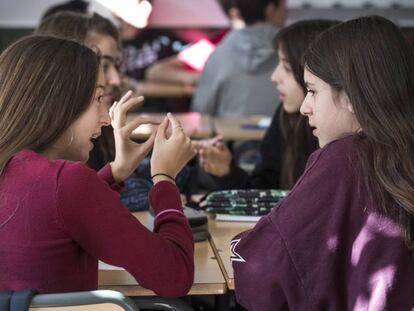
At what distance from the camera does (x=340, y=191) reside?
1.53 meters

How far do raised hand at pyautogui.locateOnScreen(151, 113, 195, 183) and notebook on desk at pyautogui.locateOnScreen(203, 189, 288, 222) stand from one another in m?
0.51

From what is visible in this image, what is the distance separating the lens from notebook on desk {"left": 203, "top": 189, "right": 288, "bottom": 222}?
7.27ft

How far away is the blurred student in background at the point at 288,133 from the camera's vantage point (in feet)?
8.52

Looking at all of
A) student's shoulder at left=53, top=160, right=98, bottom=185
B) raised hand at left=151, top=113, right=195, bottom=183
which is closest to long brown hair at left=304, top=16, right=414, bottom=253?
raised hand at left=151, top=113, right=195, bottom=183

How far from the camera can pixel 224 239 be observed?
79.7 inches

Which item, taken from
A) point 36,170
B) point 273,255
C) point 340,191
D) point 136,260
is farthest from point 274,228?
point 36,170

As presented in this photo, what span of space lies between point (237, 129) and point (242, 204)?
1.52 meters

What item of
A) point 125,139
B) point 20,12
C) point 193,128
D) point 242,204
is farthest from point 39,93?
point 20,12

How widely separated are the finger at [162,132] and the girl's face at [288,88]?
0.97 meters

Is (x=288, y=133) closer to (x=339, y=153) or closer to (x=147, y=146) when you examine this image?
(x=147, y=146)

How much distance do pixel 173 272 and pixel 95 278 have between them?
0.62 ft

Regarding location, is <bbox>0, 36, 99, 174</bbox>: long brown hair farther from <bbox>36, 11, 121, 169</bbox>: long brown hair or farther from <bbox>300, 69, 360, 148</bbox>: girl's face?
<bbox>36, 11, 121, 169</bbox>: long brown hair

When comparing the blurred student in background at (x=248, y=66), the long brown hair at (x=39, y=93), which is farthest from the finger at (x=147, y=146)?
the blurred student in background at (x=248, y=66)

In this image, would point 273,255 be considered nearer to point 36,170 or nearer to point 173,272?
point 173,272
